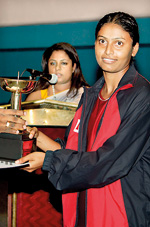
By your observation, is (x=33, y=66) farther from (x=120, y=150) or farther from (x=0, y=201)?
(x=120, y=150)

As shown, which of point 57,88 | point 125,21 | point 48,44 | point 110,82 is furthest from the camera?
point 48,44

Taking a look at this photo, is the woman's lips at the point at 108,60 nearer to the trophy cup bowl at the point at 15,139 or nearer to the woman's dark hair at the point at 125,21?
the woman's dark hair at the point at 125,21

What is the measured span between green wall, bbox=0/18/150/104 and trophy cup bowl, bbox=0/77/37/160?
6.88 ft

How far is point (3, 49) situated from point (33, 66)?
404 millimetres

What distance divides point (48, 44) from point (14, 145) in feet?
7.65

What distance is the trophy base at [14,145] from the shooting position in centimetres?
90

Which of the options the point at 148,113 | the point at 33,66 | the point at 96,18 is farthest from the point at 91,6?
the point at 148,113

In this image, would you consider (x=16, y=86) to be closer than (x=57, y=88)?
Yes

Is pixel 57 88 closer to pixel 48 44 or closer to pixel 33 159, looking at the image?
pixel 33 159

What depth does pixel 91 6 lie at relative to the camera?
110 inches

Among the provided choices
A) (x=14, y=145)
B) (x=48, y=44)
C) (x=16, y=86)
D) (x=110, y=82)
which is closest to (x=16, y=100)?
(x=16, y=86)

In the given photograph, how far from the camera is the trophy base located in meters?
0.90

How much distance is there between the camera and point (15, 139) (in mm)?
908

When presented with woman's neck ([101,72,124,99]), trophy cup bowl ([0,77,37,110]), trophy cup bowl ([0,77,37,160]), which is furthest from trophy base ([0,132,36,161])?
woman's neck ([101,72,124,99])
